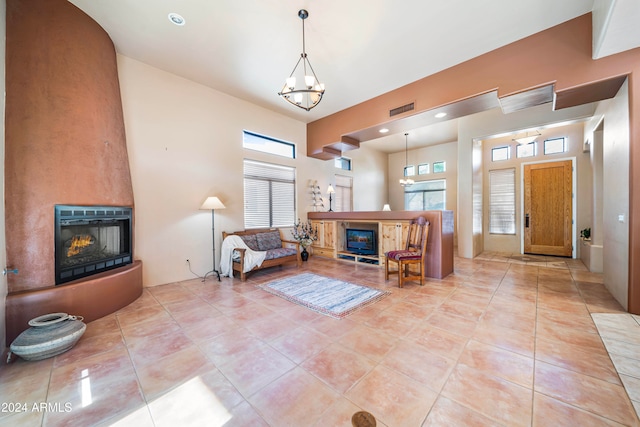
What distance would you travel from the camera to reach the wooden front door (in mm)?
5996

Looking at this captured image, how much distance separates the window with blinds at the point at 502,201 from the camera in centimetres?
670

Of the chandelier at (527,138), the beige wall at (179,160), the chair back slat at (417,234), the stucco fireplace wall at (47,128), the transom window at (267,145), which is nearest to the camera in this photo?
the stucco fireplace wall at (47,128)

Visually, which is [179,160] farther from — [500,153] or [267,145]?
[500,153]

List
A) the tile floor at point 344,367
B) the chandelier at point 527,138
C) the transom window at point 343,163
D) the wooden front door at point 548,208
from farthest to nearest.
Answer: the transom window at point 343,163 → the wooden front door at point 548,208 → the chandelier at point 527,138 → the tile floor at point 344,367

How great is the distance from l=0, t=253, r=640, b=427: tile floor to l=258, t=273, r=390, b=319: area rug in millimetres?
194

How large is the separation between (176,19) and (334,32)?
2.11m

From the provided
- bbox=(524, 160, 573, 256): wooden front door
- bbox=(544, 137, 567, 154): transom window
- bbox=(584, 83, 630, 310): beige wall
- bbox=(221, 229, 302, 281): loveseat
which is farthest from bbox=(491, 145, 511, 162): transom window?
bbox=(221, 229, 302, 281): loveseat

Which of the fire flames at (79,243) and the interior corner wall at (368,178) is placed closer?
the fire flames at (79,243)

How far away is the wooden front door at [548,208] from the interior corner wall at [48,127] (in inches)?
365

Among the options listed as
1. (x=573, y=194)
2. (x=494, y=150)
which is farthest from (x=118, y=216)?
(x=573, y=194)

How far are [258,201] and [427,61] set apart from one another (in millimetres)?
4290

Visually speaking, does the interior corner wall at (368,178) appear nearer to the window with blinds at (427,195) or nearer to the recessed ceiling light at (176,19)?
the window with blinds at (427,195)

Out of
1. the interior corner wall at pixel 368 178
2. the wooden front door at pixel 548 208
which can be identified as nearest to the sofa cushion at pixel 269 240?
the interior corner wall at pixel 368 178

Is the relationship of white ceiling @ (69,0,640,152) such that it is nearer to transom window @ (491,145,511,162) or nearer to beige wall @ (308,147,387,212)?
beige wall @ (308,147,387,212)
